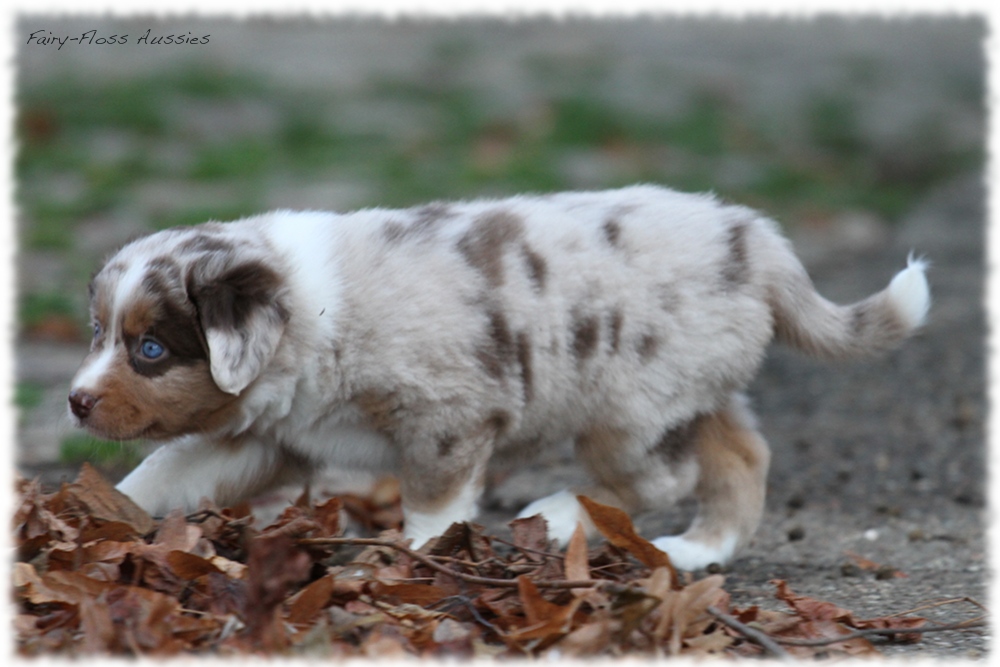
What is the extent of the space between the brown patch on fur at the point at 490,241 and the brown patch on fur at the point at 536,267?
0.06 metres

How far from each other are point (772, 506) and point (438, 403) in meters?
1.91

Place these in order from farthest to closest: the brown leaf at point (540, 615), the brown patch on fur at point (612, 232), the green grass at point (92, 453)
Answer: the green grass at point (92, 453)
the brown patch on fur at point (612, 232)
the brown leaf at point (540, 615)

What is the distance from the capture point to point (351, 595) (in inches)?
140

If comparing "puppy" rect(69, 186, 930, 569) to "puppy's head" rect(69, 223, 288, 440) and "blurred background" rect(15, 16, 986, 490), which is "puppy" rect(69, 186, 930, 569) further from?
"blurred background" rect(15, 16, 986, 490)

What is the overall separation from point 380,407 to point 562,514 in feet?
2.66

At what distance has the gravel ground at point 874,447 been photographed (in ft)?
14.6

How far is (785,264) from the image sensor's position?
4.65 meters

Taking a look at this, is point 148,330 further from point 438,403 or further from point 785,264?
point 785,264

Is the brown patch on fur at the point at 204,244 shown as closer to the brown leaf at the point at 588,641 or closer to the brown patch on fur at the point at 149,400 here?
the brown patch on fur at the point at 149,400

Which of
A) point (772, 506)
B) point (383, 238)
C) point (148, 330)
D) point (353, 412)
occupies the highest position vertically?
point (383, 238)

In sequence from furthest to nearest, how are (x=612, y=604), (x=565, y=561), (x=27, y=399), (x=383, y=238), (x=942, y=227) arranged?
(x=942, y=227) → (x=27, y=399) → (x=383, y=238) → (x=565, y=561) → (x=612, y=604)

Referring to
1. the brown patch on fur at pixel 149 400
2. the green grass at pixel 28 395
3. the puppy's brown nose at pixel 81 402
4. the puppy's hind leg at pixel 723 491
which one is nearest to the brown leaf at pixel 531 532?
the puppy's hind leg at pixel 723 491

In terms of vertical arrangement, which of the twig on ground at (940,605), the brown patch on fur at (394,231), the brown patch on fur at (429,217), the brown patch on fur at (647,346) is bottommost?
the twig on ground at (940,605)

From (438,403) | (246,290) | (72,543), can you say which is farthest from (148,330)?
(438,403)
